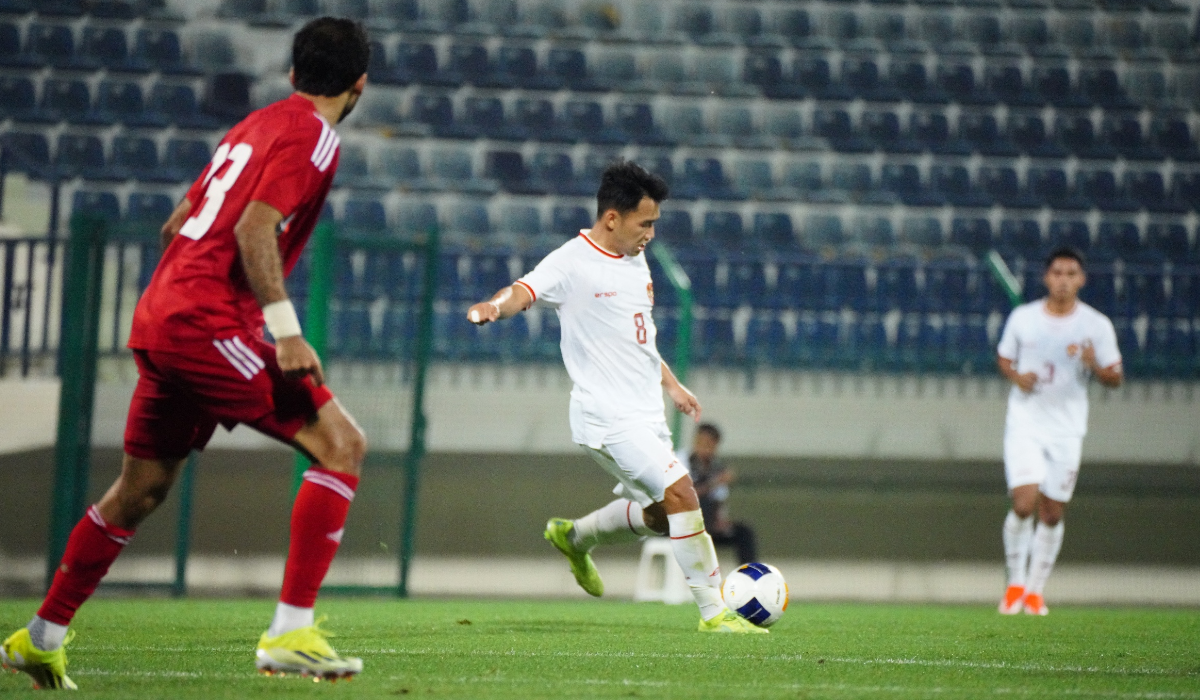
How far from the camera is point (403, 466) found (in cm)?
865

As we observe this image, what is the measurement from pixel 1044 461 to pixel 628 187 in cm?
369

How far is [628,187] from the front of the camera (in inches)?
208

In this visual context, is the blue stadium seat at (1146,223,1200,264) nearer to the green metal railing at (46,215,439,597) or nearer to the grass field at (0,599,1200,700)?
the grass field at (0,599,1200,700)

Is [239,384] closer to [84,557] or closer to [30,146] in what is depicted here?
[84,557]

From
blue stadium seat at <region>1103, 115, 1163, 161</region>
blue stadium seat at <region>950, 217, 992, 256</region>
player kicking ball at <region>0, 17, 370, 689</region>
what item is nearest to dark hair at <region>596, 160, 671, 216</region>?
player kicking ball at <region>0, 17, 370, 689</region>

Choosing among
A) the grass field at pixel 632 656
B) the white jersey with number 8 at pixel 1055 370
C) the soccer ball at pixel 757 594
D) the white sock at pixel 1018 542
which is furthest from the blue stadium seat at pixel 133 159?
the soccer ball at pixel 757 594

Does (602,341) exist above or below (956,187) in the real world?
below

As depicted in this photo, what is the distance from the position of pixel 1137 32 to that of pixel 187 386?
1292 cm

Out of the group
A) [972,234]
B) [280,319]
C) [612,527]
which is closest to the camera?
[280,319]

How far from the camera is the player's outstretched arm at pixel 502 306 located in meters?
4.44

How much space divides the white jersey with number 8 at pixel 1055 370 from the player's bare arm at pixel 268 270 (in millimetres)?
5513

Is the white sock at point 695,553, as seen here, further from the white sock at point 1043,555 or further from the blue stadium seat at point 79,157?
the blue stadium seat at point 79,157

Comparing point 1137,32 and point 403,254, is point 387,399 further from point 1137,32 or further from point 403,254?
point 1137,32

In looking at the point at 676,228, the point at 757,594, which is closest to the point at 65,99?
the point at 676,228
